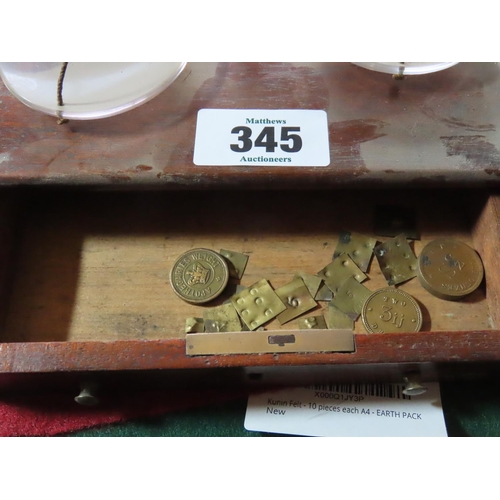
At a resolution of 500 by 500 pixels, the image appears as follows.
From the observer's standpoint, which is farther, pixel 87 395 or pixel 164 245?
pixel 164 245

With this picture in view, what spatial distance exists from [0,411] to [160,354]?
37 centimetres

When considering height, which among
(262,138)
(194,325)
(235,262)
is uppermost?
(262,138)

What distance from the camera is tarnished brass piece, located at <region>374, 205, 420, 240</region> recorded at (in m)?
0.86

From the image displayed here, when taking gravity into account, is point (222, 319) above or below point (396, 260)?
below

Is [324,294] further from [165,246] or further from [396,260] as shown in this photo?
[165,246]

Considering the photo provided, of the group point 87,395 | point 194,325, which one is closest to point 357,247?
point 194,325

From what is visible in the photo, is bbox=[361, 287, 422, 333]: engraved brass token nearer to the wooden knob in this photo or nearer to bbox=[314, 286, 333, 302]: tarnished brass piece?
bbox=[314, 286, 333, 302]: tarnished brass piece

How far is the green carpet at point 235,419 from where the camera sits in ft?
2.67

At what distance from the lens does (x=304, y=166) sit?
2.47 feet

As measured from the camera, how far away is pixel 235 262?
33.5 inches

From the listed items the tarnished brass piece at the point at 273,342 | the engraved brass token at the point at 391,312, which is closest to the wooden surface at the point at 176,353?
the tarnished brass piece at the point at 273,342

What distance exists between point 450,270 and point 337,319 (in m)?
0.19

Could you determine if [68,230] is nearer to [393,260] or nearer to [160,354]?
[160,354]
